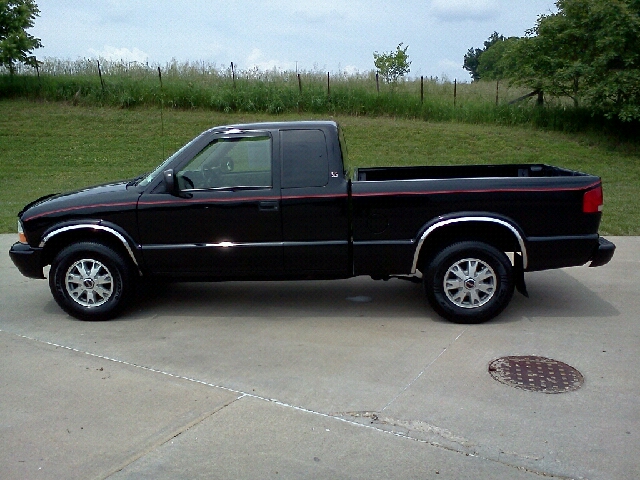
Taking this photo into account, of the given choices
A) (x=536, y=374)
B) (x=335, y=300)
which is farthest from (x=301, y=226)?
(x=536, y=374)

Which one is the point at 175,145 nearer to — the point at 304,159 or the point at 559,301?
the point at 304,159

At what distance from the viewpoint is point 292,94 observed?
24672mm

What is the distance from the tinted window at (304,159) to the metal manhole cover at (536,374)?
2288mm

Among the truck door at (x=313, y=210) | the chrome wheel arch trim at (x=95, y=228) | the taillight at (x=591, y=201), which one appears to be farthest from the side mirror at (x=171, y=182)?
the taillight at (x=591, y=201)

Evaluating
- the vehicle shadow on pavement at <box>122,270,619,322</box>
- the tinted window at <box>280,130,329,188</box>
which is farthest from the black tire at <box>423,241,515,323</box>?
the tinted window at <box>280,130,329,188</box>

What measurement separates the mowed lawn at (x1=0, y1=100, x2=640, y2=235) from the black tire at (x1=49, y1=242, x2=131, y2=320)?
9765 millimetres

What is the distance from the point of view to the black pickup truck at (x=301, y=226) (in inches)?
244

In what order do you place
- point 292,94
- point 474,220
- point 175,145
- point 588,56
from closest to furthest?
point 474,220
point 175,145
point 588,56
point 292,94

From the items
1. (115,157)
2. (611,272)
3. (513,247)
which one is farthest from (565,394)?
(115,157)

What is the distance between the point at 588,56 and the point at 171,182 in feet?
60.4

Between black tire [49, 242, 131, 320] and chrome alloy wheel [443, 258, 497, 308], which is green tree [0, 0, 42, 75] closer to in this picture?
black tire [49, 242, 131, 320]

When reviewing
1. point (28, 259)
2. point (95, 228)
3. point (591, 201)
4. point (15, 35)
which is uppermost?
point (15, 35)

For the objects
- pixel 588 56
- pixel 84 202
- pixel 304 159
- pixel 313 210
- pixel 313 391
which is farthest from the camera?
pixel 588 56

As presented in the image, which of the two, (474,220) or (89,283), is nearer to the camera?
(474,220)
